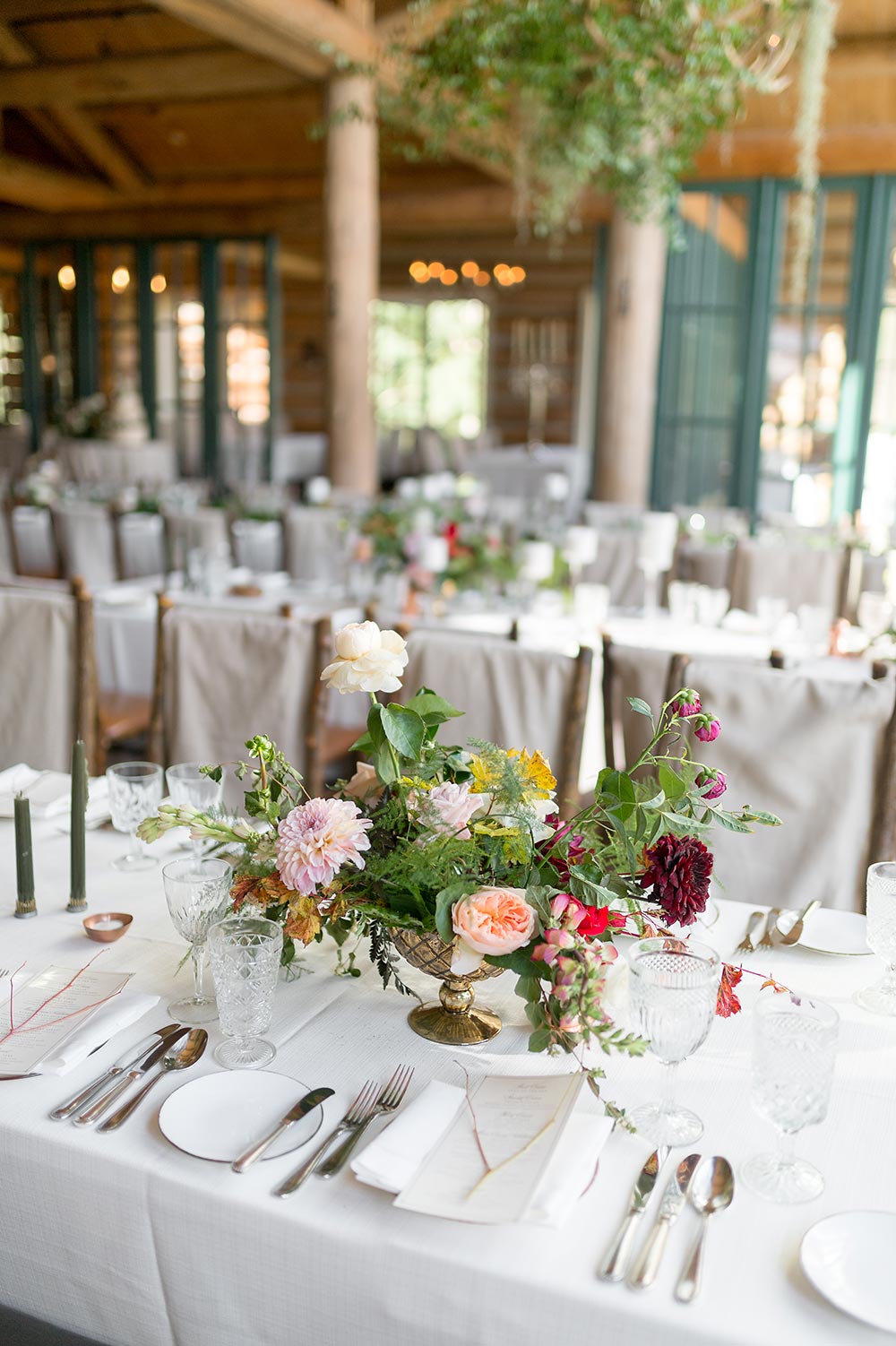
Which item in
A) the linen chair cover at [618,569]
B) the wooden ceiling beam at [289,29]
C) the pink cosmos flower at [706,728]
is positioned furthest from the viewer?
the wooden ceiling beam at [289,29]

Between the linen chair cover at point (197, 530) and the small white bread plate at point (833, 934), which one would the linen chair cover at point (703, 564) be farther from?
the small white bread plate at point (833, 934)

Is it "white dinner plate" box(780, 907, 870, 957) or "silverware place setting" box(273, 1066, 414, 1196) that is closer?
"silverware place setting" box(273, 1066, 414, 1196)

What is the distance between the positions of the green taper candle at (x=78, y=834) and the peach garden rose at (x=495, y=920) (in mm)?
696

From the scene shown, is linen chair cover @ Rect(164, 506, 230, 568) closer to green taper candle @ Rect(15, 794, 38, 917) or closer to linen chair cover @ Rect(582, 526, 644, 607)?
linen chair cover @ Rect(582, 526, 644, 607)

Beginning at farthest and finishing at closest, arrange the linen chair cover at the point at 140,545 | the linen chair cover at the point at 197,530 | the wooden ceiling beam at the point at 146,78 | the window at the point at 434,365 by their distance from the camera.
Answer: the window at the point at 434,365 → the wooden ceiling beam at the point at 146,78 → the linen chair cover at the point at 140,545 → the linen chair cover at the point at 197,530

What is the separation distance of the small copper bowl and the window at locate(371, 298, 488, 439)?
456 inches

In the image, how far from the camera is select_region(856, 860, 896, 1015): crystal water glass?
1.45 m

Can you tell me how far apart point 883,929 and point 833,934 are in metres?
0.23

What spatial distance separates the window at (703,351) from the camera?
7844mm

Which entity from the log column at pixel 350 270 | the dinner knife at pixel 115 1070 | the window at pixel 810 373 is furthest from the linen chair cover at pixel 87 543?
the dinner knife at pixel 115 1070

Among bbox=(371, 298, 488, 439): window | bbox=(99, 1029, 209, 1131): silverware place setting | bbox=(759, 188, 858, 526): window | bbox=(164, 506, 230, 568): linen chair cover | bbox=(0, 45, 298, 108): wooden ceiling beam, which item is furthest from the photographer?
bbox=(371, 298, 488, 439): window

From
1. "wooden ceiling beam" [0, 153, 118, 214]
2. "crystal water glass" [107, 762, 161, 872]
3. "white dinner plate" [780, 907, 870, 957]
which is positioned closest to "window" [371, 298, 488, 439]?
"wooden ceiling beam" [0, 153, 118, 214]

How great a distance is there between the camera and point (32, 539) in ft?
22.0

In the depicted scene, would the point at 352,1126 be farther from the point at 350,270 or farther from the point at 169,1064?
the point at 350,270
